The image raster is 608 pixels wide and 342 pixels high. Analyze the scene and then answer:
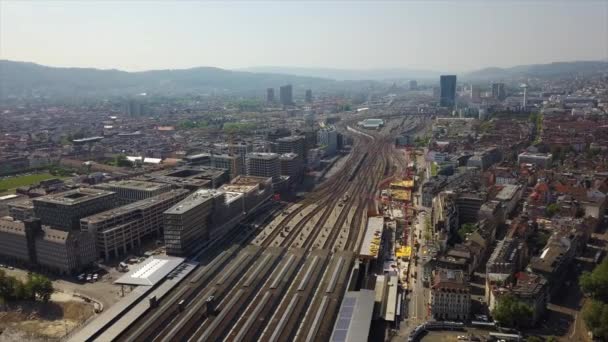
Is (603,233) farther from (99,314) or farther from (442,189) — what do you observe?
(99,314)

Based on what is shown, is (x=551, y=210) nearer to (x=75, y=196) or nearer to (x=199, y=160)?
(x=75, y=196)

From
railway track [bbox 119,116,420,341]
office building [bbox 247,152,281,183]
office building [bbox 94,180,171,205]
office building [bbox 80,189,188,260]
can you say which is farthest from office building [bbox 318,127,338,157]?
office building [bbox 80,189,188,260]

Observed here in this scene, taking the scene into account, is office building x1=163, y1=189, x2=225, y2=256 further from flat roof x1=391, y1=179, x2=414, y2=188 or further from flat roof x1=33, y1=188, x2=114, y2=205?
flat roof x1=391, y1=179, x2=414, y2=188

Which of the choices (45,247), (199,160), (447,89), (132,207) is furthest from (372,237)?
(447,89)

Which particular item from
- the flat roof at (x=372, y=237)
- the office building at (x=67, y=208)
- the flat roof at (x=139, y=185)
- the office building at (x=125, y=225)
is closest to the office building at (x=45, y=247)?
the office building at (x=125, y=225)

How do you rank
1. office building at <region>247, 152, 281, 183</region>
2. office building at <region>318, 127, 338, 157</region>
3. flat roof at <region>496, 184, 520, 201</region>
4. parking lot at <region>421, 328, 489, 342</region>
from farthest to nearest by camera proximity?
office building at <region>318, 127, 338, 157</region>
office building at <region>247, 152, 281, 183</region>
flat roof at <region>496, 184, 520, 201</region>
parking lot at <region>421, 328, 489, 342</region>

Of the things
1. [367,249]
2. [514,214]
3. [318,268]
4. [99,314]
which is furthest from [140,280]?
[514,214]

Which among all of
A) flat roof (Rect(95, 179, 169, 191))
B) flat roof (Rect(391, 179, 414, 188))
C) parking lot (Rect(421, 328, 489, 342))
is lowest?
parking lot (Rect(421, 328, 489, 342))
